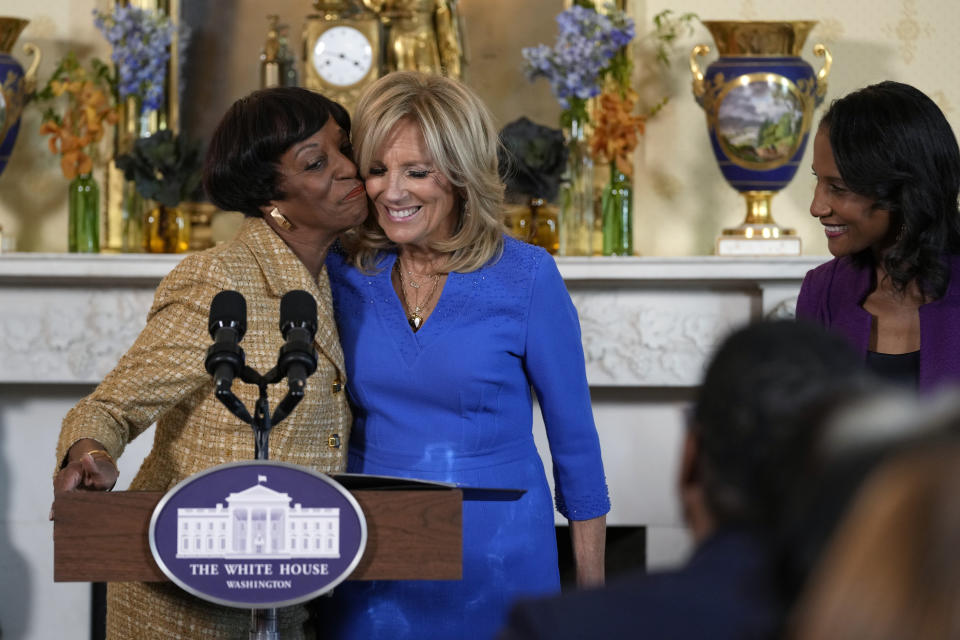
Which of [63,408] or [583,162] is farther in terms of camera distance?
[63,408]

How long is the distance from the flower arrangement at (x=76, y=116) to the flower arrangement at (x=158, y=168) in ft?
0.39

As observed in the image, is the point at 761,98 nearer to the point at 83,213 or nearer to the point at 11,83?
the point at 83,213

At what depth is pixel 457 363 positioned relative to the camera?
217 centimetres

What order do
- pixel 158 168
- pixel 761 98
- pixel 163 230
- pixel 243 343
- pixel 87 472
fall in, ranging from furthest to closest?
pixel 163 230
pixel 158 168
pixel 761 98
pixel 243 343
pixel 87 472

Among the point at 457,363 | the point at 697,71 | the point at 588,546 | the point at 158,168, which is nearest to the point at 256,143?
the point at 457,363

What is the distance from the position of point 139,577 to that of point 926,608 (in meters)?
1.15

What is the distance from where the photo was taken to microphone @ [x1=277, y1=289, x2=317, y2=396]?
1538mm

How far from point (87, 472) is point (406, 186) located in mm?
812

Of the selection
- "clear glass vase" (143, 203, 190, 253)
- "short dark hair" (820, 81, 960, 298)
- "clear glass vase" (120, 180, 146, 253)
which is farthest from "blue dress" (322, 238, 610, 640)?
"clear glass vase" (120, 180, 146, 253)

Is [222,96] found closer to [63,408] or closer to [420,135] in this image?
[63,408]

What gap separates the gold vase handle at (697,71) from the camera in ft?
11.7

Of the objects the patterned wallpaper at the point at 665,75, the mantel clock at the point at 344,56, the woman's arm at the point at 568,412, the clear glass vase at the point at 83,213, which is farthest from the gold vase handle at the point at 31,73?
the woman's arm at the point at 568,412

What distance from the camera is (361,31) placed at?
370cm

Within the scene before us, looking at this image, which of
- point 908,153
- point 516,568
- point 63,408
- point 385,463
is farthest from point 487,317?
point 63,408
